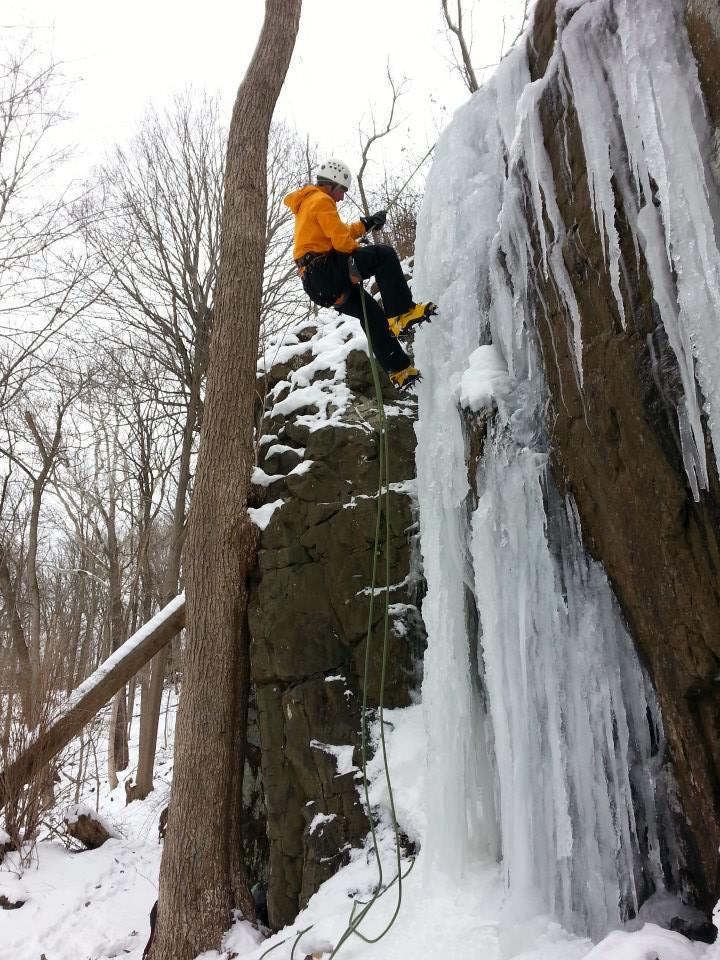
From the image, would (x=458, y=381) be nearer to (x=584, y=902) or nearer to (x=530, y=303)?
(x=530, y=303)

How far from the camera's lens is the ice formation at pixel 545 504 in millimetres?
1870

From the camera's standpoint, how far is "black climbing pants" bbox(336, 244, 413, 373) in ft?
10.8

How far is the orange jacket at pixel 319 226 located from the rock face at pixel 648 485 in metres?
1.24

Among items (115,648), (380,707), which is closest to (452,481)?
(380,707)

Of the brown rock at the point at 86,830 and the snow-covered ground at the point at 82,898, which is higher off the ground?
the brown rock at the point at 86,830

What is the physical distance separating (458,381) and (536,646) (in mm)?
1327

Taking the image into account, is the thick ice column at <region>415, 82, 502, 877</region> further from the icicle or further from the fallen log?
the fallen log

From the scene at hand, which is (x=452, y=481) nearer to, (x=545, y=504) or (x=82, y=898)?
(x=545, y=504)

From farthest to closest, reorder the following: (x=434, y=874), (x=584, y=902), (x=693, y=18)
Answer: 1. (x=434, y=874)
2. (x=584, y=902)
3. (x=693, y=18)

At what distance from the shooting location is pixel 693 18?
1.88 metres

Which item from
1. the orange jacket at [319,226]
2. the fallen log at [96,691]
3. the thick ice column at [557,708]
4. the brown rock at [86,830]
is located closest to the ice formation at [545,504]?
the thick ice column at [557,708]

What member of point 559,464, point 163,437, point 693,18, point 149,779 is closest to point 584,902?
point 559,464

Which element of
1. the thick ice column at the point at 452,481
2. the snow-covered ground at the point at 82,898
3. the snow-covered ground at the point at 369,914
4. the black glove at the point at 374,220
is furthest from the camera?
the snow-covered ground at the point at 82,898

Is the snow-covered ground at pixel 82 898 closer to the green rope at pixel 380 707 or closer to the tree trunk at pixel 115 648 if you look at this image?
the green rope at pixel 380 707
